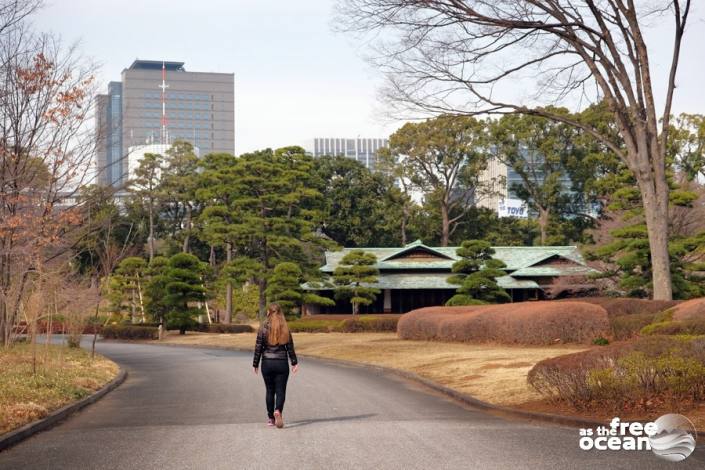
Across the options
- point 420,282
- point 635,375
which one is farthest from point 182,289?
point 635,375

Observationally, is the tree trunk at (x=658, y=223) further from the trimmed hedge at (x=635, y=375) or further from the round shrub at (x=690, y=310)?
the trimmed hedge at (x=635, y=375)

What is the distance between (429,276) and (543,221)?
67.0ft

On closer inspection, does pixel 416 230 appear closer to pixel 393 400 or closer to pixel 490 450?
pixel 393 400

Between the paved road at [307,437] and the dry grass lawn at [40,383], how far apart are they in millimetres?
528

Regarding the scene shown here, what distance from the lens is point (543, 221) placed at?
3041 inches

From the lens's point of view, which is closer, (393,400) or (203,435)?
(203,435)

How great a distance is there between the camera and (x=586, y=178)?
249 feet

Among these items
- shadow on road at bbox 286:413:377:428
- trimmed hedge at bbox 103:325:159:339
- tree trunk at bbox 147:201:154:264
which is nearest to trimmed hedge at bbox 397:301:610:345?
shadow on road at bbox 286:413:377:428

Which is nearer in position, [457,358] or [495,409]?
[495,409]

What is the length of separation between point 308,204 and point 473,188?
1478 cm

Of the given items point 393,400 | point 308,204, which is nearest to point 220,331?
point 308,204

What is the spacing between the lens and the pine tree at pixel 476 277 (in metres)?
51.6

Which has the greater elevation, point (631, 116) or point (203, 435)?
point (631, 116)

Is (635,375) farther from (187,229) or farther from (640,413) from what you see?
(187,229)
